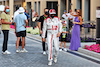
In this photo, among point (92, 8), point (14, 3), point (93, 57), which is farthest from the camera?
point (14, 3)

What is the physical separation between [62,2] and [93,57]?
85.6 ft

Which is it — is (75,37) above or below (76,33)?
below

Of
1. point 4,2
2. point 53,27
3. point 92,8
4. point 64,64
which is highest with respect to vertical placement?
point 4,2

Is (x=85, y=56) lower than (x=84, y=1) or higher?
lower

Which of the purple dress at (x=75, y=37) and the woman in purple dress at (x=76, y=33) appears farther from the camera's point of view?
the purple dress at (x=75, y=37)

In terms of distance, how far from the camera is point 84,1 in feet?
90.7

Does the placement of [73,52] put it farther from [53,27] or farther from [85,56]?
[53,27]

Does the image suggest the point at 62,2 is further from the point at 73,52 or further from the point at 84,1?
the point at 73,52

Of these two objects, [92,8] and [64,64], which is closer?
[64,64]

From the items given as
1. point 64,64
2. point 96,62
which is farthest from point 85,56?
point 64,64

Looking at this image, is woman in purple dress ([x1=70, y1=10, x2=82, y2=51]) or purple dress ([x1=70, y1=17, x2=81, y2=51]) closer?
woman in purple dress ([x1=70, y1=10, x2=82, y2=51])

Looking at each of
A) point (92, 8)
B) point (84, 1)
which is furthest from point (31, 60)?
point (84, 1)

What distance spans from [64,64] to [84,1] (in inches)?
709

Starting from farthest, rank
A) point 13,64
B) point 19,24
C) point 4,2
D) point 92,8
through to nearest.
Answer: point 4,2, point 92,8, point 19,24, point 13,64
